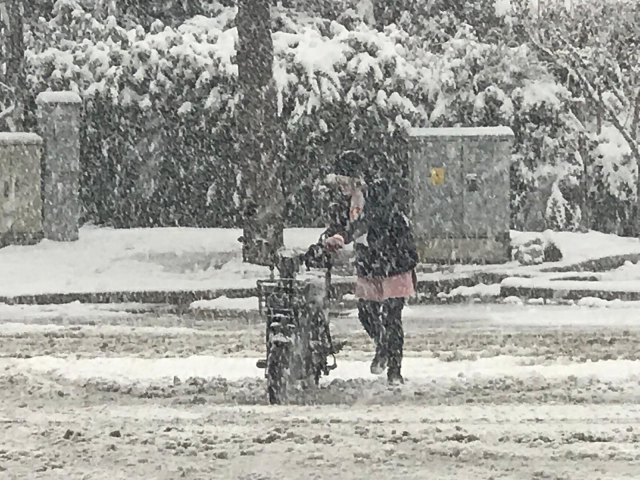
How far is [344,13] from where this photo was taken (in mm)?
26359

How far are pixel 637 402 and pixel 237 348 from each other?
419cm

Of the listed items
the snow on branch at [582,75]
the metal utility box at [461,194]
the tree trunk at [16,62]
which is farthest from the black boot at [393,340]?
the tree trunk at [16,62]

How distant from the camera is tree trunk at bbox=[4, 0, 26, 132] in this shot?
23.4 m

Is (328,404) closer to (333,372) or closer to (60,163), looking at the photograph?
(333,372)

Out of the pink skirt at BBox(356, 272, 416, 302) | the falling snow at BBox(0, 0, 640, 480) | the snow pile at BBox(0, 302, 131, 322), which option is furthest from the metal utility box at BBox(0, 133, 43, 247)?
the pink skirt at BBox(356, 272, 416, 302)

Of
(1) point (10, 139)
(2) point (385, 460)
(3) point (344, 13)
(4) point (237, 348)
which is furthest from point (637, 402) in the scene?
(3) point (344, 13)

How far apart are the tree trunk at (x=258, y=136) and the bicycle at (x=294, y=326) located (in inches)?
350

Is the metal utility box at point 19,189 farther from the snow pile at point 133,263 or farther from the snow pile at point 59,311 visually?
the snow pile at point 59,311

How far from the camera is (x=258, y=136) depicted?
19.5 meters

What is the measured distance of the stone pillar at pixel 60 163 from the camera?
21.3 meters

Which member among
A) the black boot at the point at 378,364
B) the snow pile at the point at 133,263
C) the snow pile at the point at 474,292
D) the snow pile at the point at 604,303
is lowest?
the black boot at the point at 378,364

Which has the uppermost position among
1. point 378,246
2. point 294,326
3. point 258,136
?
point 258,136

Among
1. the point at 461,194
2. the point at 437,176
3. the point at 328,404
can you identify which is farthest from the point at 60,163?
the point at 328,404

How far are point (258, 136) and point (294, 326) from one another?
9.64 m
